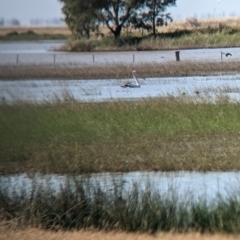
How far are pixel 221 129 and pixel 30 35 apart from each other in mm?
8681

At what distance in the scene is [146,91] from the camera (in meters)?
26.2

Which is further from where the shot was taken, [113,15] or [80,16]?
[113,15]

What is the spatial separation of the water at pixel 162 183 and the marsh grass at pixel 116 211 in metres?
0.15

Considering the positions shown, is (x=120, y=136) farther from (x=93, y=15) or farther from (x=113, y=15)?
(x=93, y=15)

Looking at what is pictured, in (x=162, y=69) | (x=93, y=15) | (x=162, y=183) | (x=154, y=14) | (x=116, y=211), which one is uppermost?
(x=93, y=15)

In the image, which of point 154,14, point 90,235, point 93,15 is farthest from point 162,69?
point 90,235

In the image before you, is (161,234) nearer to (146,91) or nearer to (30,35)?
(30,35)

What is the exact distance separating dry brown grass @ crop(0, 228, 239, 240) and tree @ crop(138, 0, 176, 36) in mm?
9841

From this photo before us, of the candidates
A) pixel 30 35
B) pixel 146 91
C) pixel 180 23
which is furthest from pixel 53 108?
pixel 146 91

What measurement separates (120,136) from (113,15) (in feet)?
12.2

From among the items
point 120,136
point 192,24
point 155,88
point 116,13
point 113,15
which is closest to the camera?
point 113,15

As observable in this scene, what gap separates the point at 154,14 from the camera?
70.3 feet

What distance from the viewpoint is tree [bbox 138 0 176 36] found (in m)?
19.4

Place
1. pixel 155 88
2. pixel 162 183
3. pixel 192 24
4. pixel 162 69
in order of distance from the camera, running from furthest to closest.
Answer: pixel 162 69
pixel 155 88
pixel 192 24
pixel 162 183
